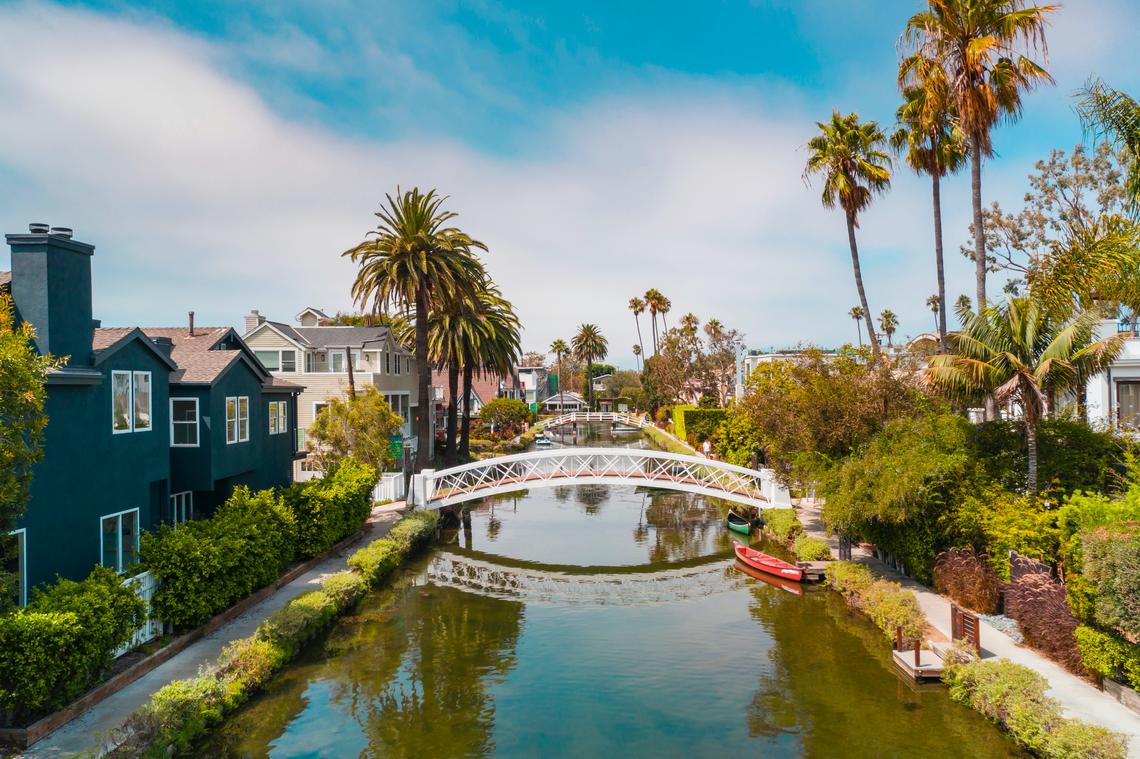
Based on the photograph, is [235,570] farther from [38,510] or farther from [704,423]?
[704,423]

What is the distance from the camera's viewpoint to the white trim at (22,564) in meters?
15.5

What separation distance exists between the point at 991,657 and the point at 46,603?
19.4 m

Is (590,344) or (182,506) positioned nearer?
(182,506)

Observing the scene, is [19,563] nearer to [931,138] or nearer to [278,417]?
[278,417]

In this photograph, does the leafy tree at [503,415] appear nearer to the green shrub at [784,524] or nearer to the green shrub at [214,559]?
the green shrub at [784,524]

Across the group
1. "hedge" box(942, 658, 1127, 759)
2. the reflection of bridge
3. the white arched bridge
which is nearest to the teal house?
the white arched bridge

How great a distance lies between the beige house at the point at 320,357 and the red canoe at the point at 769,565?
2455 cm

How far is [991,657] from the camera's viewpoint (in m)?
16.7

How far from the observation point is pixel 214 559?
1817 centimetres

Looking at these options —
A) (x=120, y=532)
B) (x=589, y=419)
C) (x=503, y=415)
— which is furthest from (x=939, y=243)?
(x=589, y=419)

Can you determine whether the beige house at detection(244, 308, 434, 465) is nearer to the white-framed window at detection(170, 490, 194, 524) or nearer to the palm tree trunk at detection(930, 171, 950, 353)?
the white-framed window at detection(170, 490, 194, 524)

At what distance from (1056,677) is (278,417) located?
28482mm

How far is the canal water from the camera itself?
14.5 meters

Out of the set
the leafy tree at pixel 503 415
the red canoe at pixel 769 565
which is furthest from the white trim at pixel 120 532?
the leafy tree at pixel 503 415
